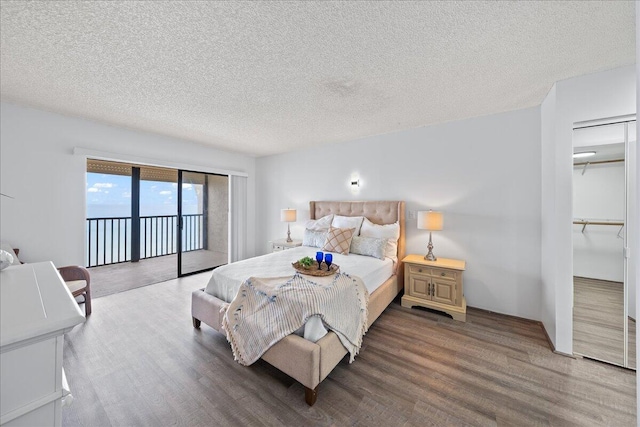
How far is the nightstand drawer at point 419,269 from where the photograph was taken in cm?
304

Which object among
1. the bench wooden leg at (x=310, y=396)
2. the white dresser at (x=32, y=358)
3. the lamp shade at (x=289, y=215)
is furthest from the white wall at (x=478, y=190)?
the white dresser at (x=32, y=358)

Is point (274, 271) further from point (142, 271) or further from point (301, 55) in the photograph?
point (142, 271)

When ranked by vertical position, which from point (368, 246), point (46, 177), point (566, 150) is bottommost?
point (368, 246)

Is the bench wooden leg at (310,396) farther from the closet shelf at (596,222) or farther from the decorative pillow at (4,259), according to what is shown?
the closet shelf at (596,222)

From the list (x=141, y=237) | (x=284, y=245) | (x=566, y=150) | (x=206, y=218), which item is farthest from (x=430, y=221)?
(x=141, y=237)

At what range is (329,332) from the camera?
1.86 meters

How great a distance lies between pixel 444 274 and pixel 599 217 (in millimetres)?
1440

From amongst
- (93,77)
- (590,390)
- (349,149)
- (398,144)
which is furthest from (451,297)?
(93,77)

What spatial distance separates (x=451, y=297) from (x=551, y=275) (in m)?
0.97

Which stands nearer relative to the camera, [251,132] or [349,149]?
[251,132]

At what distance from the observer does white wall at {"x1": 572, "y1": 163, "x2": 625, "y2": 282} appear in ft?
6.58

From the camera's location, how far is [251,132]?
3768 mm

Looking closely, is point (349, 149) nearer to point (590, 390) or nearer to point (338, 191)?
point (338, 191)

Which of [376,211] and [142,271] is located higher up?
[376,211]
